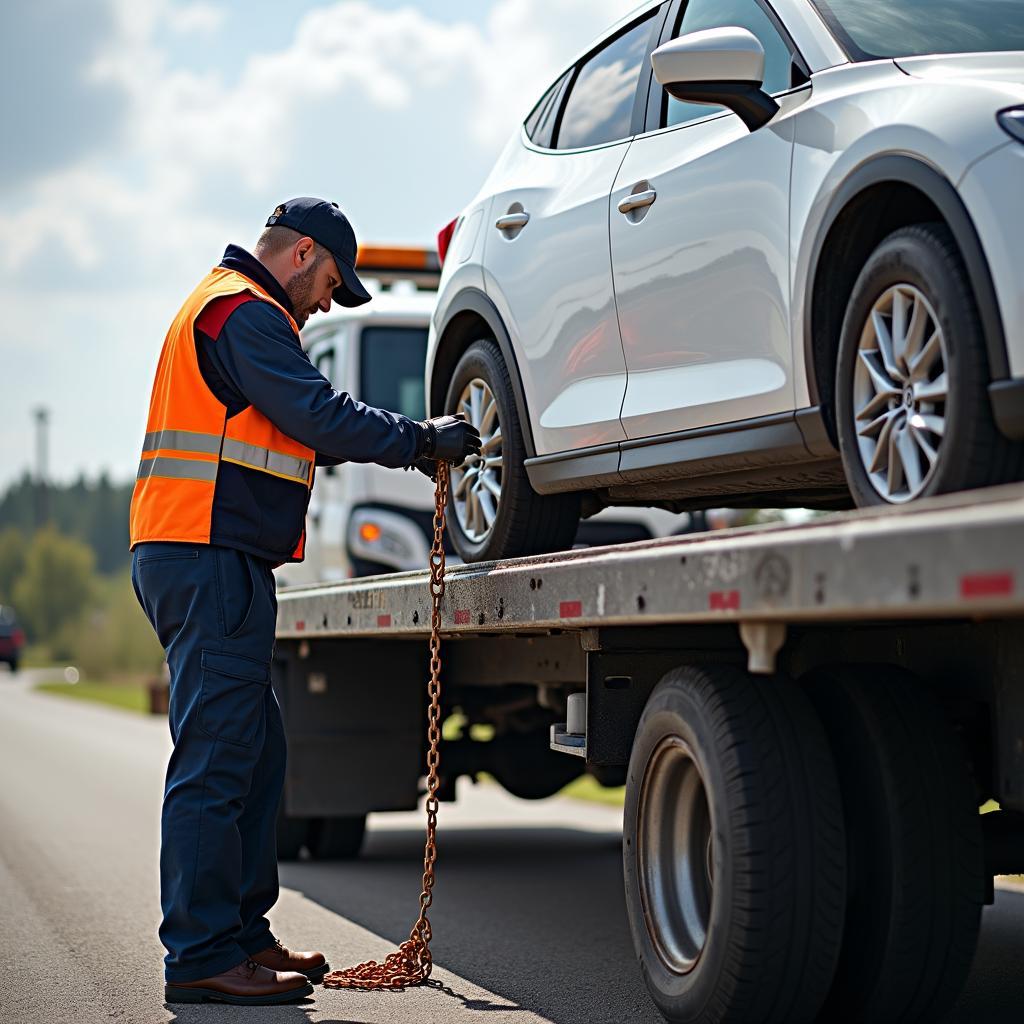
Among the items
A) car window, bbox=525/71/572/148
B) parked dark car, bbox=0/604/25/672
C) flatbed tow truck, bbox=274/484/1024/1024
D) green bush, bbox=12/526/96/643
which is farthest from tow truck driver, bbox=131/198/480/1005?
green bush, bbox=12/526/96/643

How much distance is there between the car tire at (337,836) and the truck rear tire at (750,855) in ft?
14.4

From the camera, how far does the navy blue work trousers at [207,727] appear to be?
5141 millimetres

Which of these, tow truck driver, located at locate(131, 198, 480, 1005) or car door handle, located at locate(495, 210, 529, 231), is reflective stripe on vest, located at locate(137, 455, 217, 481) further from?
car door handle, located at locate(495, 210, 529, 231)

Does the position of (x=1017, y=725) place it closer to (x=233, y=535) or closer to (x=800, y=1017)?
(x=800, y=1017)

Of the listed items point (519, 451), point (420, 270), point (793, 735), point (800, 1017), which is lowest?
point (800, 1017)

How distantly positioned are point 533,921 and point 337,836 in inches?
83.1

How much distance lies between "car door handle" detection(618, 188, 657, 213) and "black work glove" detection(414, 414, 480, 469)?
2.81ft

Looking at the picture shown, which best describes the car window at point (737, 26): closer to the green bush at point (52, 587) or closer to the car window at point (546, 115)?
the car window at point (546, 115)

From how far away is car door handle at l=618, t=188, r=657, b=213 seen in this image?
5285 millimetres

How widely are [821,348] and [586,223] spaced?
4.44 ft

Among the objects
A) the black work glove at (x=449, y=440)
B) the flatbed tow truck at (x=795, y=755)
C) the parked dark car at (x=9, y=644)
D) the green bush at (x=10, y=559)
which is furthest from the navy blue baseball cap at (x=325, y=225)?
the green bush at (x=10, y=559)

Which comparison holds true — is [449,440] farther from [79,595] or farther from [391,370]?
[79,595]

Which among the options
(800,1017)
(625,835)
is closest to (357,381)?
(625,835)

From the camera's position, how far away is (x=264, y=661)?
536 cm
